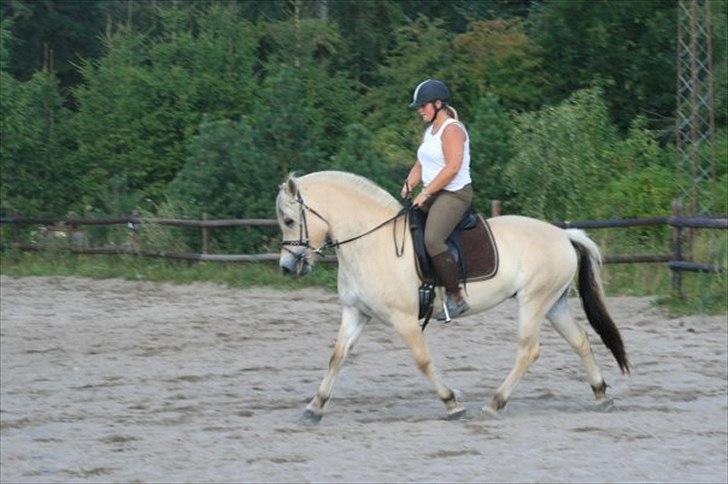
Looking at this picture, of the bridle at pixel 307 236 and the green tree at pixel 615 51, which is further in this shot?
the green tree at pixel 615 51

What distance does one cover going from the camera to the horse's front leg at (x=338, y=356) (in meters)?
9.70

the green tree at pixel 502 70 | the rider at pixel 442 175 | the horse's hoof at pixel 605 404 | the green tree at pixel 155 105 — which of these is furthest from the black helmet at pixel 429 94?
the green tree at pixel 502 70

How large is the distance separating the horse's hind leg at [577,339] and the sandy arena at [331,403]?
18 centimetres

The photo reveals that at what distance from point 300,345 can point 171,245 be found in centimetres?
934

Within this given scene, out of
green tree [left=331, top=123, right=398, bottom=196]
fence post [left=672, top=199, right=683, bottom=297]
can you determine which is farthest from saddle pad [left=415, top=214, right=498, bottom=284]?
green tree [left=331, top=123, right=398, bottom=196]

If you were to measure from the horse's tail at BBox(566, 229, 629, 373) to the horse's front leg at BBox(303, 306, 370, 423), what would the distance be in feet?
6.07

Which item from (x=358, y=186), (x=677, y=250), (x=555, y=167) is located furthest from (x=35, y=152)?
(x=358, y=186)

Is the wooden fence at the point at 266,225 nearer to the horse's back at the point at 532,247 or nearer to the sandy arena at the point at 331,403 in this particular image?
the sandy arena at the point at 331,403

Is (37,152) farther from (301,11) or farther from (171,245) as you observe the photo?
(301,11)

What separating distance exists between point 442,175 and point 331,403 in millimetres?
2160

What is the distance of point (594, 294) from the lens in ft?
34.9

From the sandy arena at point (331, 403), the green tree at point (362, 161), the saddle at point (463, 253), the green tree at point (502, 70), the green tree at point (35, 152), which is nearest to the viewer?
the sandy arena at point (331, 403)

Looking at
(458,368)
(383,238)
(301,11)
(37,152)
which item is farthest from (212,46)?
(383,238)

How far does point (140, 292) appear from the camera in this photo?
2025 cm
